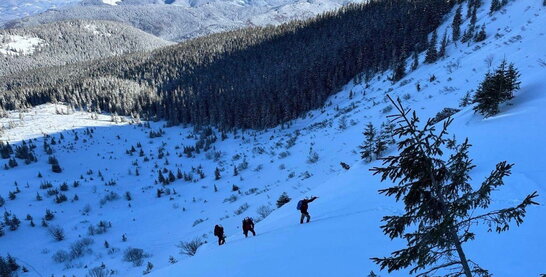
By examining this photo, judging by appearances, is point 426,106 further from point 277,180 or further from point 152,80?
point 152,80

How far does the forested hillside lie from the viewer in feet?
217

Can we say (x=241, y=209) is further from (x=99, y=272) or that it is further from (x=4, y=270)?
(x=4, y=270)

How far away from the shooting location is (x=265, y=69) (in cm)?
9219

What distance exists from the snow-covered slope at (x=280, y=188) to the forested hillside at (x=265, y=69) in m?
6.95

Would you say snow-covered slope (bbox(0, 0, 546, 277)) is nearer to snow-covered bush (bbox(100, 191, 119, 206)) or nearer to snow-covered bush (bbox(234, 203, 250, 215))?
snow-covered bush (bbox(234, 203, 250, 215))

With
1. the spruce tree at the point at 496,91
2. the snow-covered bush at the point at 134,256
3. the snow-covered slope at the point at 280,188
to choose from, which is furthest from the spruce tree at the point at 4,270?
the spruce tree at the point at 496,91

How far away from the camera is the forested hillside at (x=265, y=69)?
2606 inches

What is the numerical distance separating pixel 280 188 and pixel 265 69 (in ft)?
241

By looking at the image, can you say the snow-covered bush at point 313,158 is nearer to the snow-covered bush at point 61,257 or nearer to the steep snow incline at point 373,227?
the steep snow incline at point 373,227

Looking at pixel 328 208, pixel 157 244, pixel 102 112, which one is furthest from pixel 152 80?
pixel 328 208

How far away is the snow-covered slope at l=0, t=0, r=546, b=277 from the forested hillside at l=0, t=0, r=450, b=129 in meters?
6.95

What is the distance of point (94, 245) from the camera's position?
23.7m

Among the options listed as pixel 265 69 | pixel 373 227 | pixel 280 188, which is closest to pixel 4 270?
pixel 280 188

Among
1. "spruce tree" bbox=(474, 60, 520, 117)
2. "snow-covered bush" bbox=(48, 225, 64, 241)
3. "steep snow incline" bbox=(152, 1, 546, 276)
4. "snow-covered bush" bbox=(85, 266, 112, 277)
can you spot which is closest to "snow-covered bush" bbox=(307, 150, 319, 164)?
"steep snow incline" bbox=(152, 1, 546, 276)
